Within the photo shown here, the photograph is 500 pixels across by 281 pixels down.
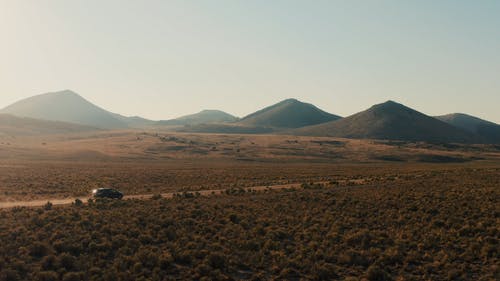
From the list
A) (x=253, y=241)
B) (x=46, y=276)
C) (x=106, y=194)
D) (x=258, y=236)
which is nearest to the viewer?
(x=46, y=276)

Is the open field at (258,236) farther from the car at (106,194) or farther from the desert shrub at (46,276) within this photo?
the car at (106,194)

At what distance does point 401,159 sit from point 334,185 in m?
81.5

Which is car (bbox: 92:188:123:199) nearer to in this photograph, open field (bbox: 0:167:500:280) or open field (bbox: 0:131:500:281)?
open field (bbox: 0:131:500:281)

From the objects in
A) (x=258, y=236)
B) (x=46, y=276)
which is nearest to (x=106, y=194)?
(x=258, y=236)

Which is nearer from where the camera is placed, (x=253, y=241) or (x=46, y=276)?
(x=46, y=276)

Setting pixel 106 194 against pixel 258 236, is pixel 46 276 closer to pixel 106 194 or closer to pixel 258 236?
pixel 258 236

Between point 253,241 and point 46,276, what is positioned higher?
point 253,241

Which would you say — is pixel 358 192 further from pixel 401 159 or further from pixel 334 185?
pixel 401 159

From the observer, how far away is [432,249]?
68.0 ft

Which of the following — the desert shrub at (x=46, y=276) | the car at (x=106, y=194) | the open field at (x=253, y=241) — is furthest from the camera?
the car at (x=106, y=194)

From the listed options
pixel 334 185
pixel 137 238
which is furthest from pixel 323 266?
pixel 334 185

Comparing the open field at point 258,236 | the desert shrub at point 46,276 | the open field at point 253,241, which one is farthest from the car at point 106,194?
the desert shrub at point 46,276

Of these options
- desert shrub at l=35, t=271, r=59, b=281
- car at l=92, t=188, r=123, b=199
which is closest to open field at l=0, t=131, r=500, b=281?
desert shrub at l=35, t=271, r=59, b=281

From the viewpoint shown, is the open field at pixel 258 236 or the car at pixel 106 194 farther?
the car at pixel 106 194
